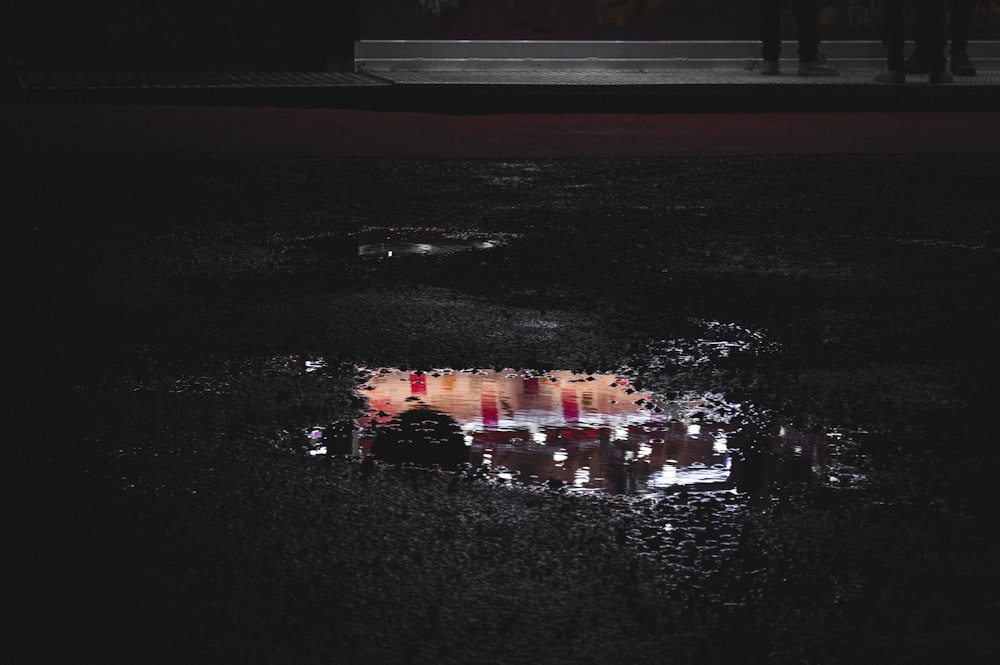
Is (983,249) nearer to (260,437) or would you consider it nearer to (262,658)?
(260,437)

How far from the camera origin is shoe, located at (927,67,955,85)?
14204 mm

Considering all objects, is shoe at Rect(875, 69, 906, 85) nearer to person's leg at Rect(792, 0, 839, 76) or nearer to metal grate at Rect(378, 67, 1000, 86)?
metal grate at Rect(378, 67, 1000, 86)

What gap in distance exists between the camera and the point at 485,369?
4.39 meters

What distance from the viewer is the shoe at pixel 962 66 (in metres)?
15.5

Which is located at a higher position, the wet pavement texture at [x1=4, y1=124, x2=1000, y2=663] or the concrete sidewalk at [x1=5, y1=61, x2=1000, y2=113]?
the concrete sidewalk at [x1=5, y1=61, x2=1000, y2=113]

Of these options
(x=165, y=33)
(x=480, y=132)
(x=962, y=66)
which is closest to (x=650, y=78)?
(x=962, y=66)

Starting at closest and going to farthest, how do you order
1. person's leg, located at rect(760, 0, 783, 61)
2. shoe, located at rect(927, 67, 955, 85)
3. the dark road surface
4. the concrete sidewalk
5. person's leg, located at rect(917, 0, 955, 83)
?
the dark road surface < the concrete sidewalk < person's leg, located at rect(917, 0, 955, 83) < shoe, located at rect(927, 67, 955, 85) < person's leg, located at rect(760, 0, 783, 61)

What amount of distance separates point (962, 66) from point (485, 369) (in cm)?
1259

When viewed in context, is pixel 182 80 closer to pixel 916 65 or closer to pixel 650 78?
pixel 650 78

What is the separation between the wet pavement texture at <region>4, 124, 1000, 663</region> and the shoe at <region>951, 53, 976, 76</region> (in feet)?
25.6

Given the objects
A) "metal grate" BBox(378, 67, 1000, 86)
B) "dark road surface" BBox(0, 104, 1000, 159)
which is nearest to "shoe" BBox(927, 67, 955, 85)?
"metal grate" BBox(378, 67, 1000, 86)

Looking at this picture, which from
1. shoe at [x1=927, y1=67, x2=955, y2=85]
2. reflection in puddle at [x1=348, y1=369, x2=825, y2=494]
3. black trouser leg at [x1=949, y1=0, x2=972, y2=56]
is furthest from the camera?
black trouser leg at [x1=949, y1=0, x2=972, y2=56]

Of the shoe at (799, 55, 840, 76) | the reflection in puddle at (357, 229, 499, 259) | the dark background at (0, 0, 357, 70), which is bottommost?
the reflection in puddle at (357, 229, 499, 259)

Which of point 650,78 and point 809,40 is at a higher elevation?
point 809,40
